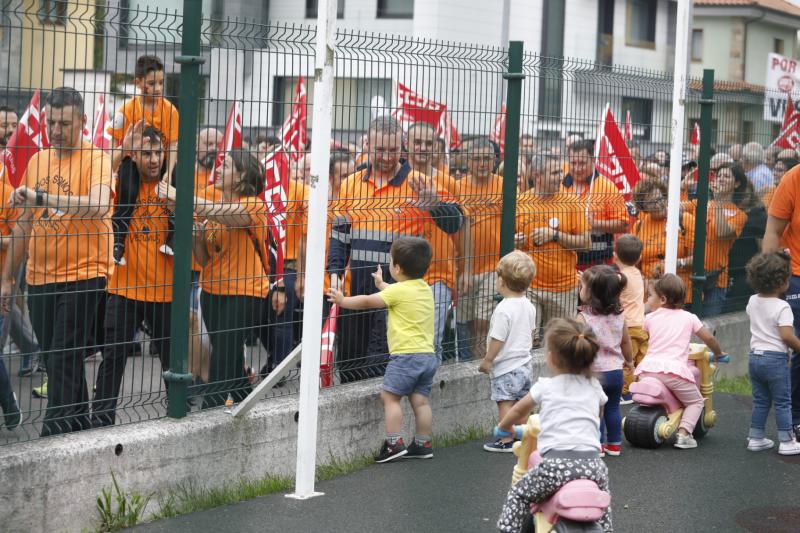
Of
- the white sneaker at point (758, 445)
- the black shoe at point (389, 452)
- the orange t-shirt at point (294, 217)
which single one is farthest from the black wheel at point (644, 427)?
the orange t-shirt at point (294, 217)

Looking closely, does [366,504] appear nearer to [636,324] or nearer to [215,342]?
[215,342]

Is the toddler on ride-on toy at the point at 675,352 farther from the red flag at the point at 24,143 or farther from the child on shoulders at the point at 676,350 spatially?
the red flag at the point at 24,143

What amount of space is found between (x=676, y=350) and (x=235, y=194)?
348 cm

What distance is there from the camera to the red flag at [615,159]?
10039 millimetres

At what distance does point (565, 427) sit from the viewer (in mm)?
5719

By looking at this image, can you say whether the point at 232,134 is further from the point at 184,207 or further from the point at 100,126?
the point at 100,126

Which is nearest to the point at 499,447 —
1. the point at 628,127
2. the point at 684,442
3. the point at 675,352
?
the point at 684,442

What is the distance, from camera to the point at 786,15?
54.4 meters

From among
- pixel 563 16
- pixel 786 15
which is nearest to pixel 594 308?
pixel 563 16

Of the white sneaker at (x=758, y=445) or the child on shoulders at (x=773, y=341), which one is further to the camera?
the white sneaker at (x=758, y=445)

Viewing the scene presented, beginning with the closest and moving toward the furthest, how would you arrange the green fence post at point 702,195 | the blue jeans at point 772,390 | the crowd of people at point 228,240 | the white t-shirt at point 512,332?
1. the crowd of people at point 228,240
2. the white t-shirt at point 512,332
3. the blue jeans at point 772,390
4. the green fence post at point 702,195

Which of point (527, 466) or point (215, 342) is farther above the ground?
point (215, 342)

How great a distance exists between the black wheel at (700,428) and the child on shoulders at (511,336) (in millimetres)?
1497

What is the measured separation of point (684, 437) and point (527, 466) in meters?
2.84
